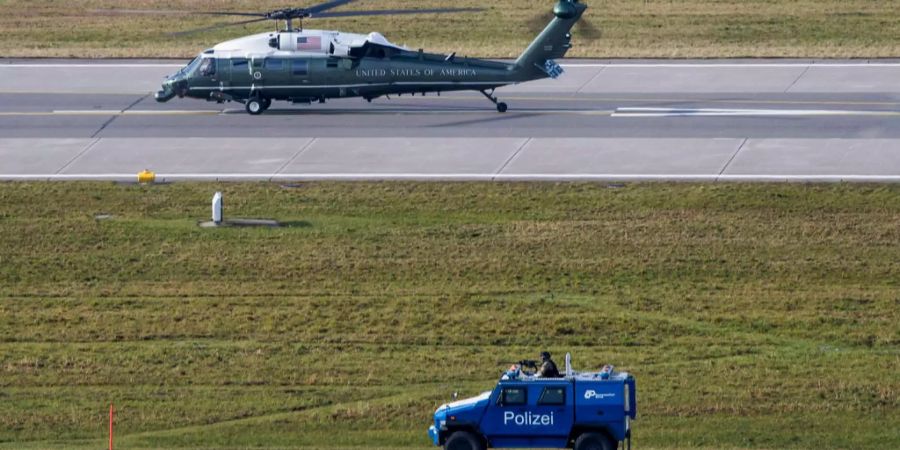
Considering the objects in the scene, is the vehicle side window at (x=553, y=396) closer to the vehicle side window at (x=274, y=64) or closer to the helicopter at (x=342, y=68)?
the helicopter at (x=342, y=68)

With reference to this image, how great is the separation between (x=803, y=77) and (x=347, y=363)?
73.8 feet

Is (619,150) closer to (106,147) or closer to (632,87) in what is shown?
(632,87)

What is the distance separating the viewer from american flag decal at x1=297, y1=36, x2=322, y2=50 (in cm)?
4016

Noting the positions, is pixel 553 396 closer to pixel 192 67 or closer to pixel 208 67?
pixel 208 67

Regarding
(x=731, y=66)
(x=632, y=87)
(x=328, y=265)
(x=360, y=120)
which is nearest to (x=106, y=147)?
(x=360, y=120)

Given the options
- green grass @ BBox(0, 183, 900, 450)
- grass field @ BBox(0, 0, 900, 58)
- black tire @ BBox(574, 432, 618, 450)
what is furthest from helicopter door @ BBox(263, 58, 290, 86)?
black tire @ BBox(574, 432, 618, 450)

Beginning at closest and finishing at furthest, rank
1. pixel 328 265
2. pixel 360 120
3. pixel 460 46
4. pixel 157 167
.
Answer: pixel 328 265
pixel 157 167
pixel 360 120
pixel 460 46

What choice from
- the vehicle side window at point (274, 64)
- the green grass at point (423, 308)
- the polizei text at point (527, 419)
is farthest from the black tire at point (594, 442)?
the vehicle side window at point (274, 64)

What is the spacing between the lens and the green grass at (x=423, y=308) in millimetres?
22672

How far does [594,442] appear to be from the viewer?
19.2 meters

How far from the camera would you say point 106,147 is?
126 ft

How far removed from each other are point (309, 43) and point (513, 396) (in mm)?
22157

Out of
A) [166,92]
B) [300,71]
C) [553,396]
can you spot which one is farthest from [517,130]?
[553,396]

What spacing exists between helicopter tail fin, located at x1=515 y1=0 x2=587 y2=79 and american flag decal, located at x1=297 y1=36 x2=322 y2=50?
16.4ft
